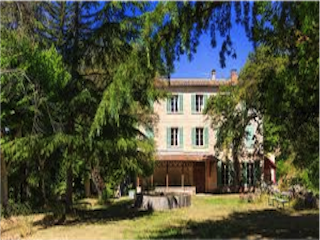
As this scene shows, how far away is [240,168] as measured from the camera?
51.3 meters

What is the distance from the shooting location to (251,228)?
19219 millimetres

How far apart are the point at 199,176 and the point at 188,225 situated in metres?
32.6

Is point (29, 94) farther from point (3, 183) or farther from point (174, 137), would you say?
point (174, 137)

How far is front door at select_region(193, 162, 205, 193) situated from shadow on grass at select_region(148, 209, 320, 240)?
93.1 ft

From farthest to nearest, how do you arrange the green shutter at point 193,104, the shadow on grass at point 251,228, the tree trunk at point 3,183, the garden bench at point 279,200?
1. the green shutter at point 193,104
2. the garden bench at point 279,200
3. the tree trunk at point 3,183
4. the shadow on grass at point 251,228

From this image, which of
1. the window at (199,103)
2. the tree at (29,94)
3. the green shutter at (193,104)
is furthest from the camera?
the window at (199,103)

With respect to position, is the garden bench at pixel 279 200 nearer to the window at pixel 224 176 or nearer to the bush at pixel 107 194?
the bush at pixel 107 194

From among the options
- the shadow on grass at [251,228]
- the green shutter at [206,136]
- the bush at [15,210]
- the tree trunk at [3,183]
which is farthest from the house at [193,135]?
the shadow on grass at [251,228]

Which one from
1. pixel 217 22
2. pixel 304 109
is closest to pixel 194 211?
pixel 304 109

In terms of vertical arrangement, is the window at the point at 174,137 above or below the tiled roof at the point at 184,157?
above

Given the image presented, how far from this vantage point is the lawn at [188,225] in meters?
17.8

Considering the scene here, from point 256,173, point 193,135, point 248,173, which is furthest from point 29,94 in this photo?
point 248,173

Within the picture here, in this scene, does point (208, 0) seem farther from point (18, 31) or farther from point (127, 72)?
point (18, 31)

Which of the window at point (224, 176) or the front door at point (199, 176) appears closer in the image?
the window at point (224, 176)
